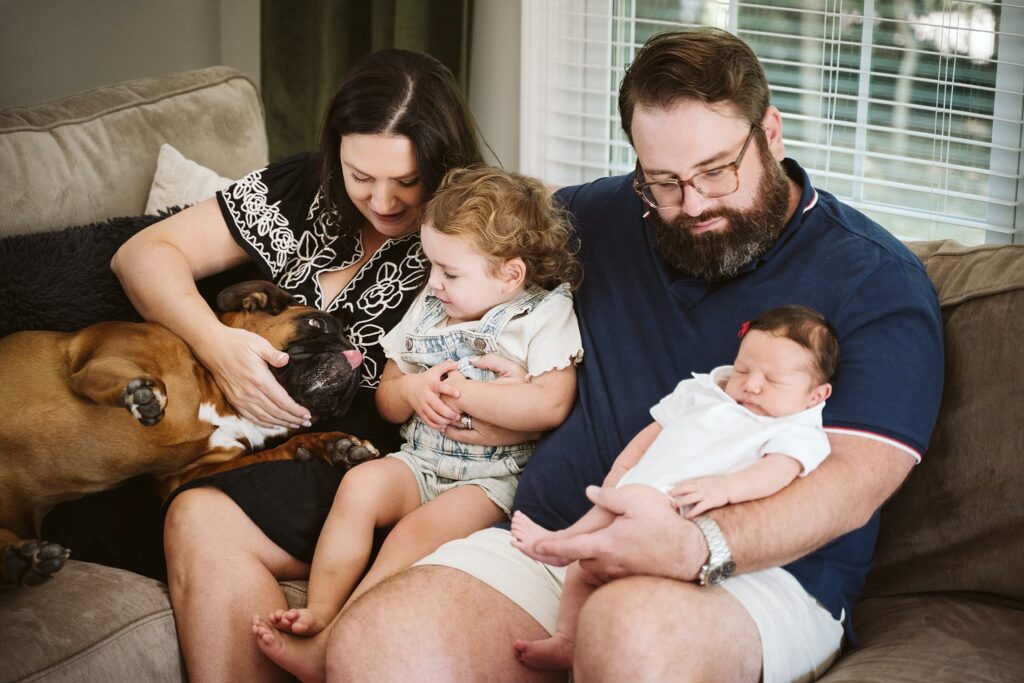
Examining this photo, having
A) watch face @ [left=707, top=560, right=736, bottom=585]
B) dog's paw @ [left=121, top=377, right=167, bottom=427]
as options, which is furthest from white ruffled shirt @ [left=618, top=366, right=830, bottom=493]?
dog's paw @ [left=121, top=377, right=167, bottom=427]

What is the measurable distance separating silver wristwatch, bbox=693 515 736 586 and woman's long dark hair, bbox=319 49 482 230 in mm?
950

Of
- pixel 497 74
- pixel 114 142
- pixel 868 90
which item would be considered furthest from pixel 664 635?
pixel 497 74

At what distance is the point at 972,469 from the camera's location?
5.41ft

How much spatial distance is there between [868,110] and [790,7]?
0.37 meters

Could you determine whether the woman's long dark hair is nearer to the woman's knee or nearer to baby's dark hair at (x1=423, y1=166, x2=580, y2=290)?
baby's dark hair at (x1=423, y1=166, x2=580, y2=290)

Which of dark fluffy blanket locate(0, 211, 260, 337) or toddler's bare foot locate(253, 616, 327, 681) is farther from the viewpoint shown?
dark fluffy blanket locate(0, 211, 260, 337)

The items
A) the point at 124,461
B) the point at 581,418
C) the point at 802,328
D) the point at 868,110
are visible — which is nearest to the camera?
the point at 802,328

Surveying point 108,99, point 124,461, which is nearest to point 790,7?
point 108,99

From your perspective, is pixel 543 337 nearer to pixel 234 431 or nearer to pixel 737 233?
pixel 737 233

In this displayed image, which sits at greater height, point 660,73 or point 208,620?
point 660,73

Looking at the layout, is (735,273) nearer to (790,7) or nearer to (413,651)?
(413,651)

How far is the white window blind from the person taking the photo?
2613 millimetres

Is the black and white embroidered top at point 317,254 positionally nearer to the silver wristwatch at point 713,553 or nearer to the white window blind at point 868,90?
the silver wristwatch at point 713,553

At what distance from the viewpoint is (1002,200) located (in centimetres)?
263
